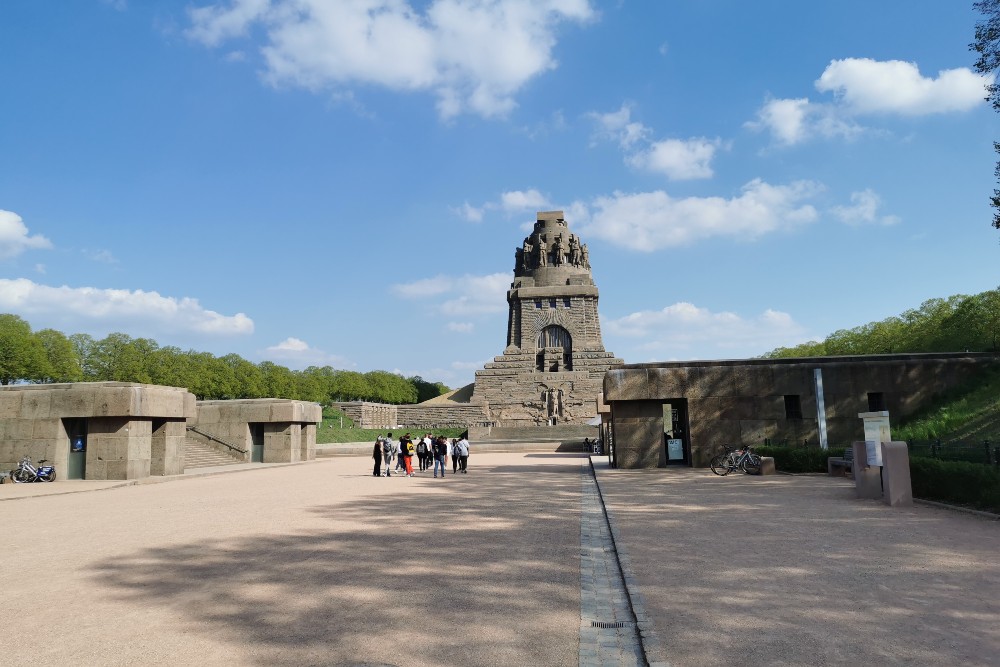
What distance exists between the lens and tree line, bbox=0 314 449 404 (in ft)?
172

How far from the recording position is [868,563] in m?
6.93

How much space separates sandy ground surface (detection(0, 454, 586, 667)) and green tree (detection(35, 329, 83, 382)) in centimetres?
5151

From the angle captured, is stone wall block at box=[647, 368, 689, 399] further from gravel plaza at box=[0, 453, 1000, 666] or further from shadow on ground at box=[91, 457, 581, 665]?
shadow on ground at box=[91, 457, 581, 665]

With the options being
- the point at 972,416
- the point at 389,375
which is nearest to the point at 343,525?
the point at 972,416

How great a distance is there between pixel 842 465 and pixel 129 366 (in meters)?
60.5

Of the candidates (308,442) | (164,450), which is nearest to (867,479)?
(164,450)

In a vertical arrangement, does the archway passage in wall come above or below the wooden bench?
above

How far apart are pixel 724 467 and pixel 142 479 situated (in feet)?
56.7

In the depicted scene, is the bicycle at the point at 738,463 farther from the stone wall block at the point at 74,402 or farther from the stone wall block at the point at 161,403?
the stone wall block at the point at 74,402

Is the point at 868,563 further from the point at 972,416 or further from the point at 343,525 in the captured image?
the point at 972,416

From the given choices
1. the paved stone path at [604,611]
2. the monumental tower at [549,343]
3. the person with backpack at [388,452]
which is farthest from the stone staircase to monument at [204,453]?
the monumental tower at [549,343]

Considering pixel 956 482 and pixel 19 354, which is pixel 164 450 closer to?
pixel 956 482

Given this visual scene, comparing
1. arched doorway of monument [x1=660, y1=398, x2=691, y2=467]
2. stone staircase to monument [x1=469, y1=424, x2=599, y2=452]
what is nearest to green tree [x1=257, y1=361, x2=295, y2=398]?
stone staircase to monument [x1=469, y1=424, x2=599, y2=452]

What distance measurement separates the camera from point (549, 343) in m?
73.7
